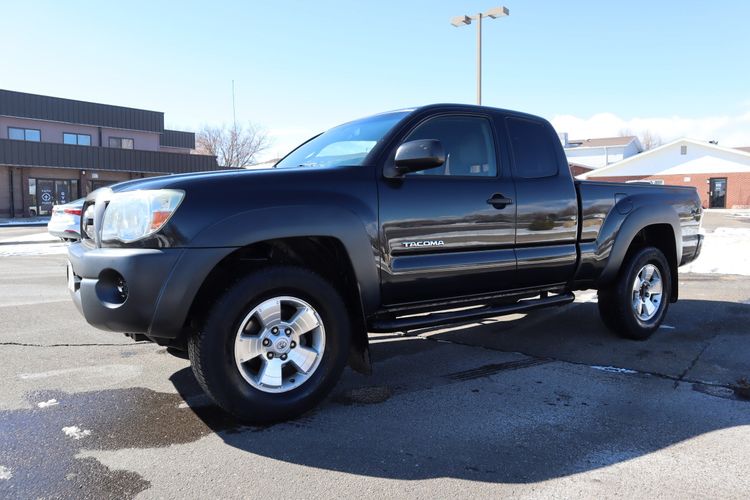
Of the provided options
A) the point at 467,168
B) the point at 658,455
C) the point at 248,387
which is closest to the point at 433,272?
the point at 467,168

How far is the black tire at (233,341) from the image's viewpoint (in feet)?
10.5

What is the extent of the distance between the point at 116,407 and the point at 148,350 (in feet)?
4.80

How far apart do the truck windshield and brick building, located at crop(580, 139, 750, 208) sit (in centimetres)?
4442

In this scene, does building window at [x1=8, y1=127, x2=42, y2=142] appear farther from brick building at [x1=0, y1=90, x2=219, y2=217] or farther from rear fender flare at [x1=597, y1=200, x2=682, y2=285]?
rear fender flare at [x1=597, y1=200, x2=682, y2=285]

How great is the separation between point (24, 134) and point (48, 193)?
4.31 meters

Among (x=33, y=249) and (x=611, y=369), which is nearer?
(x=611, y=369)

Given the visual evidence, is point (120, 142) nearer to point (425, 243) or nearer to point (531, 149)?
point (531, 149)

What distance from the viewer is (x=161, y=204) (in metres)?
3.15

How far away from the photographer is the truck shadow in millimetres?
3004

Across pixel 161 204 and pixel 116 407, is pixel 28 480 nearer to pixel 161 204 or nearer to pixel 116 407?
pixel 116 407

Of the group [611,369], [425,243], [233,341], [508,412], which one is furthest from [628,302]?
[233,341]

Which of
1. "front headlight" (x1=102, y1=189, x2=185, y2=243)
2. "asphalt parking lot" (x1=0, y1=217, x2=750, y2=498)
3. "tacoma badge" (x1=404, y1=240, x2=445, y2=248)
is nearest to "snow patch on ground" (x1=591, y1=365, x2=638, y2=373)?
"asphalt parking lot" (x1=0, y1=217, x2=750, y2=498)

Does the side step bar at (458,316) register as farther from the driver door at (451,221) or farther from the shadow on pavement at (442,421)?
the shadow on pavement at (442,421)

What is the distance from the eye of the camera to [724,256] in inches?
508
